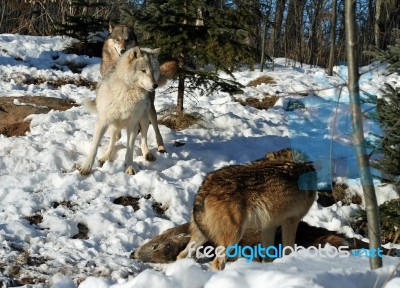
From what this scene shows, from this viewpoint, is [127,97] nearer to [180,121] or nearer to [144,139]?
[144,139]

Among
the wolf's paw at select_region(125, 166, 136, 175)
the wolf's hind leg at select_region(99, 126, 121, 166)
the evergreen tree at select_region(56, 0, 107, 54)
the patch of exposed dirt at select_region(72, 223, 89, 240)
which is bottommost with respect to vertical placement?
the patch of exposed dirt at select_region(72, 223, 89, 240)

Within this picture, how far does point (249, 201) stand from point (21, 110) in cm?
751

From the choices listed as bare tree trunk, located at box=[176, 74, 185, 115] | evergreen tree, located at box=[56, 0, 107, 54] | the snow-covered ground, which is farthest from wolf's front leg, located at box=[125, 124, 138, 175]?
evergreen tree, located at box=[56, 0, 107, 54]

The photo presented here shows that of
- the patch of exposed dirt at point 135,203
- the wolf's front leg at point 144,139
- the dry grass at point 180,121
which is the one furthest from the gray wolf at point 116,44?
the patch of exposed dirt at point 135,203

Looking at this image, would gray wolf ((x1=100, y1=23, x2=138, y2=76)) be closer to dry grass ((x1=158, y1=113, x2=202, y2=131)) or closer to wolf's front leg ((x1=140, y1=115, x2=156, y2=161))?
dry grass ((x1=158, y1=113, x2=202, y2=131))

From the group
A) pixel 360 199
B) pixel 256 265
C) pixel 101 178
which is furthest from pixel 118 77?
pixel 256 265

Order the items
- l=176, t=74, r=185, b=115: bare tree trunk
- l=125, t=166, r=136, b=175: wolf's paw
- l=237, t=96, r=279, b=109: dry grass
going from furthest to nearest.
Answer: l=237, t=96, r=279, b=109: dry grass, l=176, t=74, r=185, b=115: bare tree trunk, l=125, t=166, r=136, b=175: wolf's paw

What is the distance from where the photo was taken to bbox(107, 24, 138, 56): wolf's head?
10.9 m

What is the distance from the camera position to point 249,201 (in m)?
4.83

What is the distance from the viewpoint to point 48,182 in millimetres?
7461

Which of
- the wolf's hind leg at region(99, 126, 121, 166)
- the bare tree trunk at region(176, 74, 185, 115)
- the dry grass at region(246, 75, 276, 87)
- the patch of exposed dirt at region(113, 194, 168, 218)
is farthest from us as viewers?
the dry grass at region(246, 75, 276, 87)

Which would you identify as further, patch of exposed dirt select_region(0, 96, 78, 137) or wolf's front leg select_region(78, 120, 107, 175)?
patch of exposed dirt select_region(0, 96, 78, 137)

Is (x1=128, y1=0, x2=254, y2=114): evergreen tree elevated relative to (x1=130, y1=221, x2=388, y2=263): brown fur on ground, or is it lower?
elevated

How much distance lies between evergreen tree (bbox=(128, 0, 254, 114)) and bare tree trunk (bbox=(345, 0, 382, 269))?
6735 millimetres
